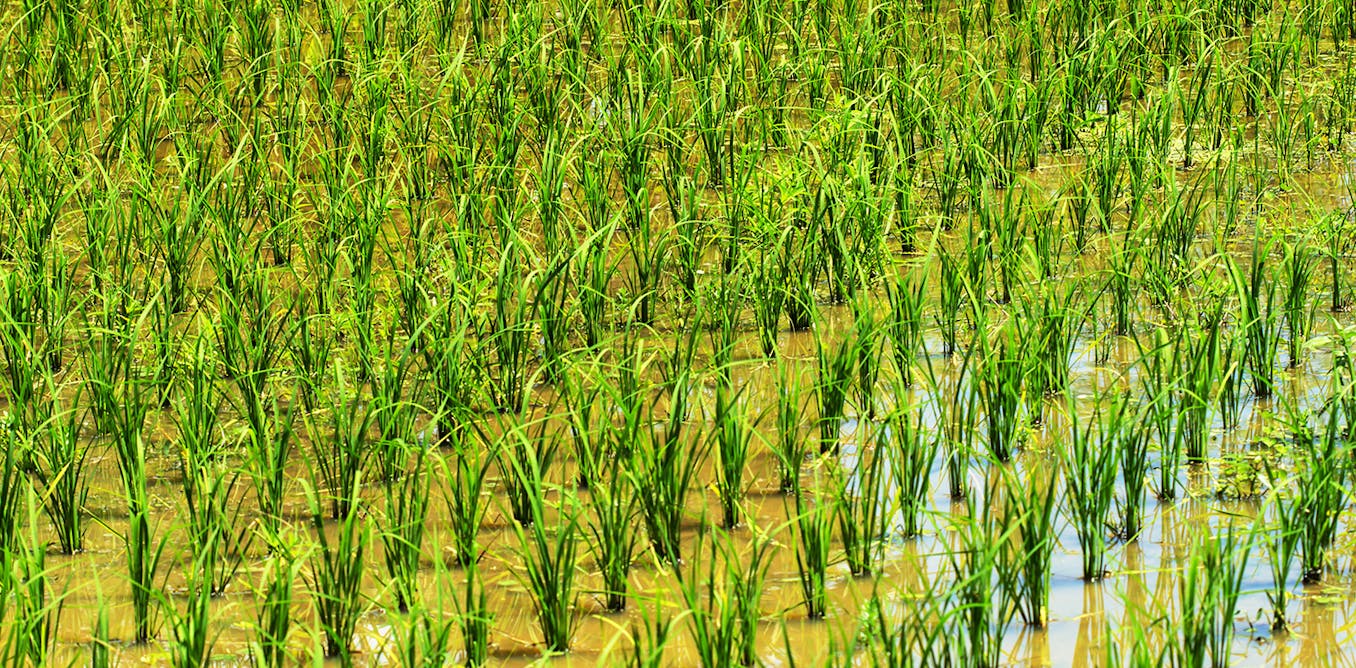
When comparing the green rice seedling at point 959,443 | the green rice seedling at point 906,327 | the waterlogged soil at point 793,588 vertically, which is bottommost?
the waterlogged soil at point 793,588

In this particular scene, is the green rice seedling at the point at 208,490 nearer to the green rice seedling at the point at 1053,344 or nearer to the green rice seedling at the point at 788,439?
the green rice seedling at the point at 788,439

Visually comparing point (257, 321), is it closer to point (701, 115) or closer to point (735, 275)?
point (735, 275)

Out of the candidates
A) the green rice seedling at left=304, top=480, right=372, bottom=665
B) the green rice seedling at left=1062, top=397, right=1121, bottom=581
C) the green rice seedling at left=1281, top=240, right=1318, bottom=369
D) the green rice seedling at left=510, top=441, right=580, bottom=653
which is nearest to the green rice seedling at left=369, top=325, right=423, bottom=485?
the green rice seedling at left=304, top=480, right=372, bottom=665

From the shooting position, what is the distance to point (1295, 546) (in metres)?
2.87

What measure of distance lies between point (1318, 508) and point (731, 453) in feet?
3.31

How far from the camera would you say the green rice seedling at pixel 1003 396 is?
3.38 meters

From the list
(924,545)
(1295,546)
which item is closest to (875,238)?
(924,545)

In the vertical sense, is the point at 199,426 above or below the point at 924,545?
above

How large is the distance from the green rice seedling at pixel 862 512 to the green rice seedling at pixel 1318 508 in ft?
2.26

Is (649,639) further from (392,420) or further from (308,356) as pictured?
(308,356)

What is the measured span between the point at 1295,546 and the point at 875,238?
5.49ft

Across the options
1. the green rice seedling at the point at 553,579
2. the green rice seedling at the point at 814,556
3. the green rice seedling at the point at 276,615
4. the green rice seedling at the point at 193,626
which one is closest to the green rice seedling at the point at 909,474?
the green rice seedling at the point at 814,556

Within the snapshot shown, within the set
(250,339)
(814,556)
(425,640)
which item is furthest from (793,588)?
(250,339)

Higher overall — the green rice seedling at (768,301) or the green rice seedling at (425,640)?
the green rice seedling at (768,301)
